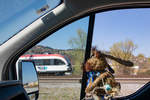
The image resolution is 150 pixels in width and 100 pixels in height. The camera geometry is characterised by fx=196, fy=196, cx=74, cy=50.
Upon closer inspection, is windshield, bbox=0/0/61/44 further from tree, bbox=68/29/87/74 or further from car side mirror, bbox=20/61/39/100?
tree, bbox=68/29/87/74

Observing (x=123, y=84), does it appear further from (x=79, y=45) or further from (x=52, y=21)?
(x=52, y=21)

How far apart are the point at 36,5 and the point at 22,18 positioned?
0.74ft

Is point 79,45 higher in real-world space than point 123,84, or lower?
higher

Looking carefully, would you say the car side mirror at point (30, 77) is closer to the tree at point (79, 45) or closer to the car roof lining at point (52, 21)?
the car roof lining at point (52, 21)

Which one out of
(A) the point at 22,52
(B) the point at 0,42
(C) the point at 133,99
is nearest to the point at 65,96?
(C) the point at 133,99

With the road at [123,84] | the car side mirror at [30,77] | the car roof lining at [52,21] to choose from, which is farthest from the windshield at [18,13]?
the road at [123,84]

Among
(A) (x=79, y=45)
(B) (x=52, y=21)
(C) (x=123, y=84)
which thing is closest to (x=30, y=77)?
A: (B) (x=52, y=21)

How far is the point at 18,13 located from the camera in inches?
88.0

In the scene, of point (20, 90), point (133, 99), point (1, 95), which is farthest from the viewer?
point (133, 99)

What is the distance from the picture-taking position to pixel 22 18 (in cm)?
229

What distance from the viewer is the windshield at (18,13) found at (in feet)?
6.80

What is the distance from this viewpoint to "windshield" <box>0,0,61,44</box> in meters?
2.07

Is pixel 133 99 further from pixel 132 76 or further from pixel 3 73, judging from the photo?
pixel 132 76

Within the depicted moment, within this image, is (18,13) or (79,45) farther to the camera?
(79,45)
